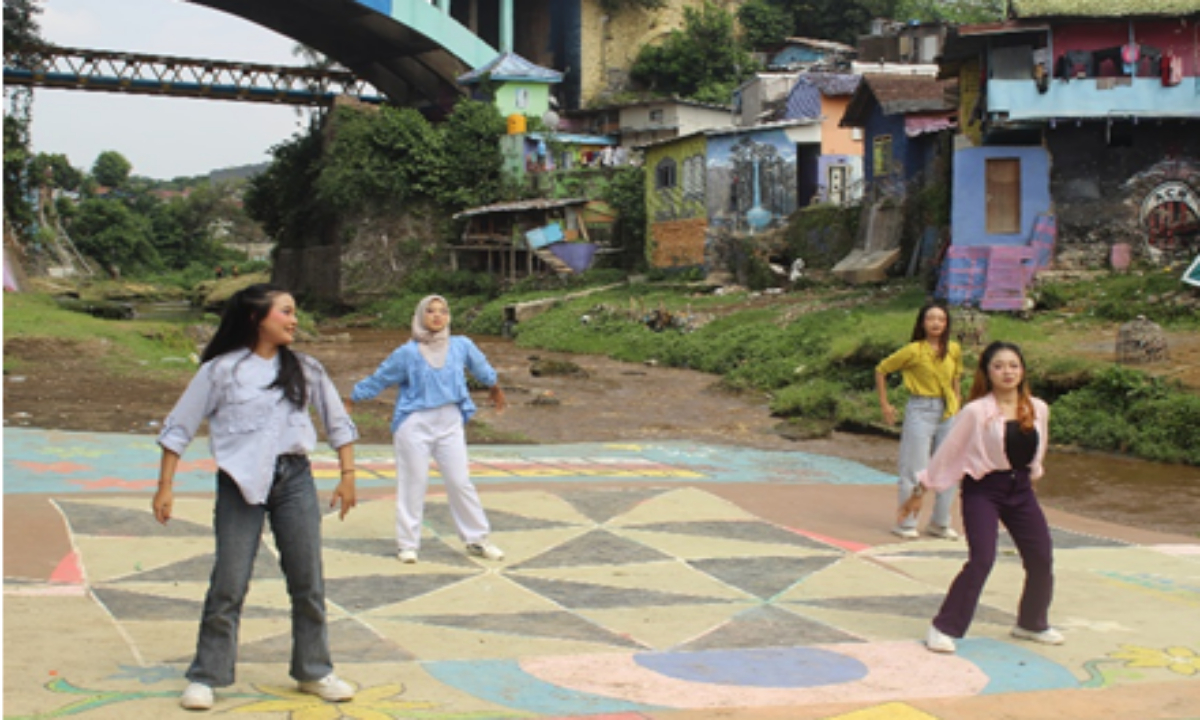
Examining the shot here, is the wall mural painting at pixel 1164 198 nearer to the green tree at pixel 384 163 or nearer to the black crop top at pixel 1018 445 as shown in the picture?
the black crop top at pixel 1018 445

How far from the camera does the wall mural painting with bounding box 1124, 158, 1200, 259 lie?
1097 inches

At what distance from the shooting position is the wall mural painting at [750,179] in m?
41.5

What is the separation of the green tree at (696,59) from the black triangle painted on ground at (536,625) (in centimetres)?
5418

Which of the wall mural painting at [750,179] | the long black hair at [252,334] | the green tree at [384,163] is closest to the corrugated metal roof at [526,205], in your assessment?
the green tree at [384,163]

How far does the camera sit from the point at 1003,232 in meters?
28.0

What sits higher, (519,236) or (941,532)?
(519,236)

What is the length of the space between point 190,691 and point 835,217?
105 ft

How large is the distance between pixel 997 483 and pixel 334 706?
11.4 feet

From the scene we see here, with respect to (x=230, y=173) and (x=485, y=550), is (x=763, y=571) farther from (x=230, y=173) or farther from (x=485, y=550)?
(x=230, y=173)

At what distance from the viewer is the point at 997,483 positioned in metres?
6.92

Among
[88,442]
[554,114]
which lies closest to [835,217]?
[554,114]

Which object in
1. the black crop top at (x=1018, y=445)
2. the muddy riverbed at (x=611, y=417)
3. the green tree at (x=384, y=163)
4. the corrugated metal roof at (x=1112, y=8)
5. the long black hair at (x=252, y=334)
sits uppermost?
the corrugated metal roof at (x=1112, y=8)

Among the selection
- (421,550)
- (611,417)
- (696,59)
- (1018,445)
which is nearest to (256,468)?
(421,550)

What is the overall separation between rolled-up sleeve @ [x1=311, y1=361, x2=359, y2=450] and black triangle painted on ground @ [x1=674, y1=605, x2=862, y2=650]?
2053 millimetres
